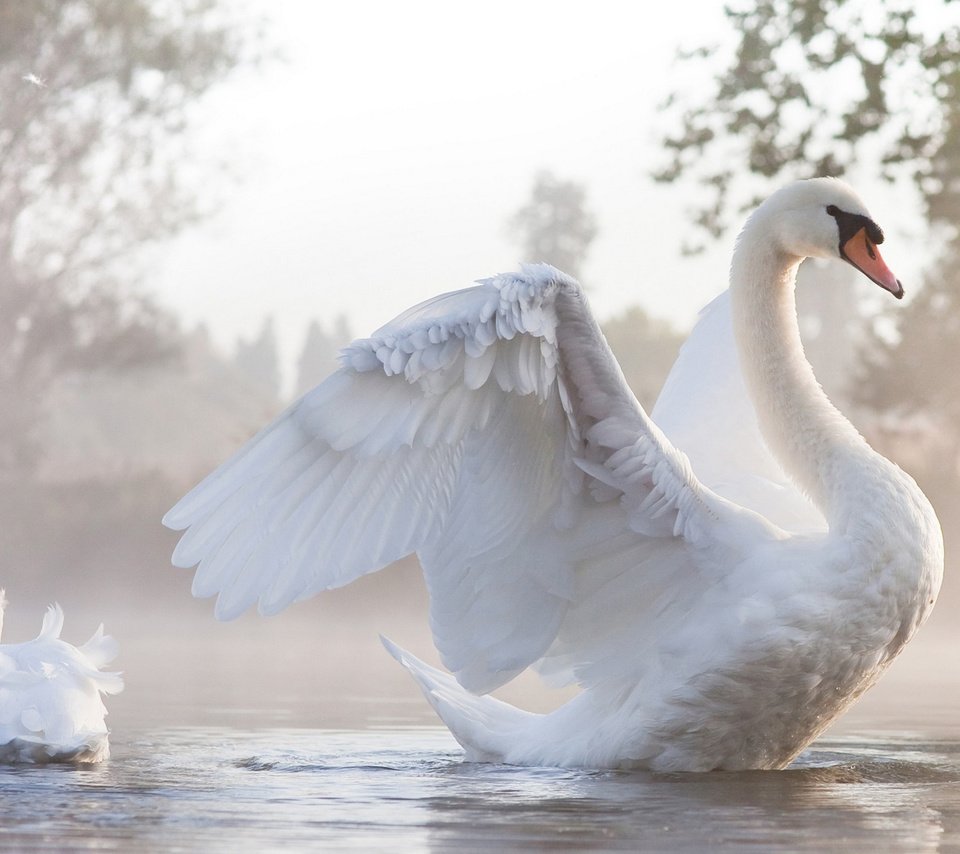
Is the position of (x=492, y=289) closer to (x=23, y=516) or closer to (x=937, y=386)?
(x=23, y=516)

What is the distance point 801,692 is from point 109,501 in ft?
60.4

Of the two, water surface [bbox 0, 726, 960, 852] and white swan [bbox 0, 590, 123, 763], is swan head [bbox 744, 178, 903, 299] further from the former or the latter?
white swan [bbox 0, 590, 123, 763]

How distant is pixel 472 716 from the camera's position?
20.8ft

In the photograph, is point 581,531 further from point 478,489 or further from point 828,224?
point 828,224

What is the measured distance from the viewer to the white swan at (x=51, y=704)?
599 cm

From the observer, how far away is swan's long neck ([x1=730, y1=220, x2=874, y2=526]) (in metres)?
6.19

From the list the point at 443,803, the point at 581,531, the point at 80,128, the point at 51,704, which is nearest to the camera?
the point at 443,803

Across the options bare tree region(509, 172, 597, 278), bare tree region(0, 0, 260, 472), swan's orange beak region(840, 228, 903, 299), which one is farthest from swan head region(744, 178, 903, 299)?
bare tree region(509, 172, 597, 278)

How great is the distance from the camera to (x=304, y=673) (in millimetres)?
11070

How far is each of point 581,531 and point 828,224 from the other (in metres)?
1.47

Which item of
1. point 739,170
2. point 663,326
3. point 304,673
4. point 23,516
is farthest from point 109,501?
point 663,326

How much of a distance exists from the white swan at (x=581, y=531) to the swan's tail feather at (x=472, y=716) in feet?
0.03

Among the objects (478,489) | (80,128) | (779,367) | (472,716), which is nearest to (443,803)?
(478,489)

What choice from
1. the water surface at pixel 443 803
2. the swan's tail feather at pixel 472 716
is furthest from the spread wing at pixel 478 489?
the water surface at pixel 443 803
